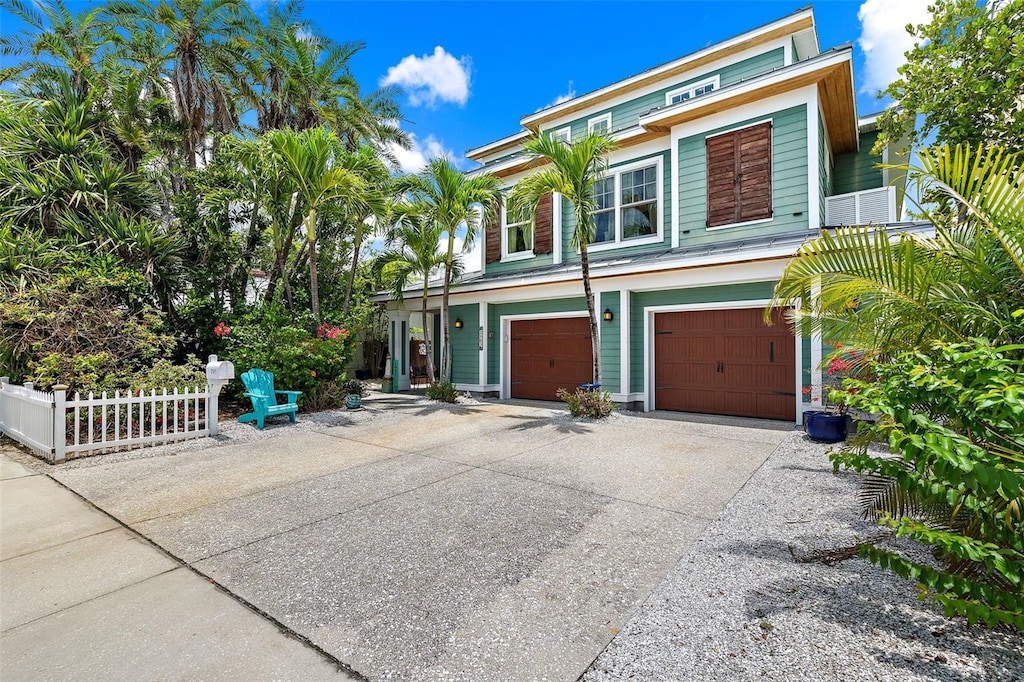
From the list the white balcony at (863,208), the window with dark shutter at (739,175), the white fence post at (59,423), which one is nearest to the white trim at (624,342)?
the window with dark shutter at (739,175)

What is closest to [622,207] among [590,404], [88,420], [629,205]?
[629,205]

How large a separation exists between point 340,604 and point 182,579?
1088 millimetres

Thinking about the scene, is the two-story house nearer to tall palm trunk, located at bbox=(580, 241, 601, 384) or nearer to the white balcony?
the white balcony

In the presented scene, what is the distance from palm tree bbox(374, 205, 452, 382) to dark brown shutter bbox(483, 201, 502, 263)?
0.86 meters

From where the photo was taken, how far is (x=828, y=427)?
20.5 ft

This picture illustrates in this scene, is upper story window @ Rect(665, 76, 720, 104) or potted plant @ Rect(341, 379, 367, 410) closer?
potted plant @ Rect(341, 379, 367, 410)

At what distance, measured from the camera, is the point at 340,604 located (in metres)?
2.50

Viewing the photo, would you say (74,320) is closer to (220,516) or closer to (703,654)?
(220,516)

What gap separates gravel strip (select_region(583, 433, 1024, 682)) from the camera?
195 centimetres

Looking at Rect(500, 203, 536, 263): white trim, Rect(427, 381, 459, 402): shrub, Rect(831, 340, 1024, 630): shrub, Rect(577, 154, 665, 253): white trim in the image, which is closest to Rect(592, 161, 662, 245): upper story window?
Rect(577, 154, 665, 253): white trim

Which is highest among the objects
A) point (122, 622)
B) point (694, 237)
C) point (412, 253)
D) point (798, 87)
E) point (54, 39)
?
point (54, 39)

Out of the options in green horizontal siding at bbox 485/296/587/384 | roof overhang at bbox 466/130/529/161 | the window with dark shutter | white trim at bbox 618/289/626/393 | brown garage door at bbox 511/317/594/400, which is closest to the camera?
the window with dark shutter

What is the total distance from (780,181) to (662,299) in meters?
2.88

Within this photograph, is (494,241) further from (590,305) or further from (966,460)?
(966,460)
